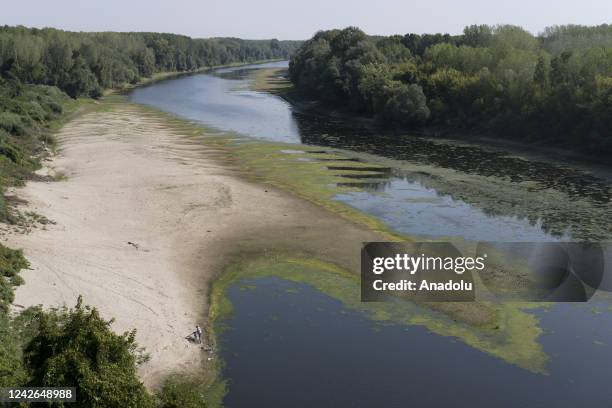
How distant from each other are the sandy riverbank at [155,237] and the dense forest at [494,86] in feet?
141

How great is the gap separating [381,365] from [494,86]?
244 ft

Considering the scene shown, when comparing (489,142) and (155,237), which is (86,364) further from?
(489,142)

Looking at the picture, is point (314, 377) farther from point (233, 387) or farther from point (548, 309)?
point (548, 309)

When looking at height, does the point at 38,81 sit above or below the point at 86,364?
above

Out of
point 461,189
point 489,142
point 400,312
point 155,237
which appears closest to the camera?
point 400,312

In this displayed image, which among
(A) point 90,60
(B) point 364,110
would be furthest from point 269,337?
(A) point 90,60

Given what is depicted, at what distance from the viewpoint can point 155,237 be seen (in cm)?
4362

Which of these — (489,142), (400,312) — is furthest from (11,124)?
(489,142)

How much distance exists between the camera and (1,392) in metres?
17.3

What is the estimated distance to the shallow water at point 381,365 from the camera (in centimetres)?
2556

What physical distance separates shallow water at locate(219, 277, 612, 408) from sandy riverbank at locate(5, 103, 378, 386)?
323 centimetres

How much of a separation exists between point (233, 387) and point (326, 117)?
9694 centimetres

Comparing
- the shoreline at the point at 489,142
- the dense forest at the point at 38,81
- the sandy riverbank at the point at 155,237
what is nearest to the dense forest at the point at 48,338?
the dense forest at the point at 38,81

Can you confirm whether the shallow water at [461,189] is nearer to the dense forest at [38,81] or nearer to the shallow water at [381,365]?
the shallow water at [381,365]
